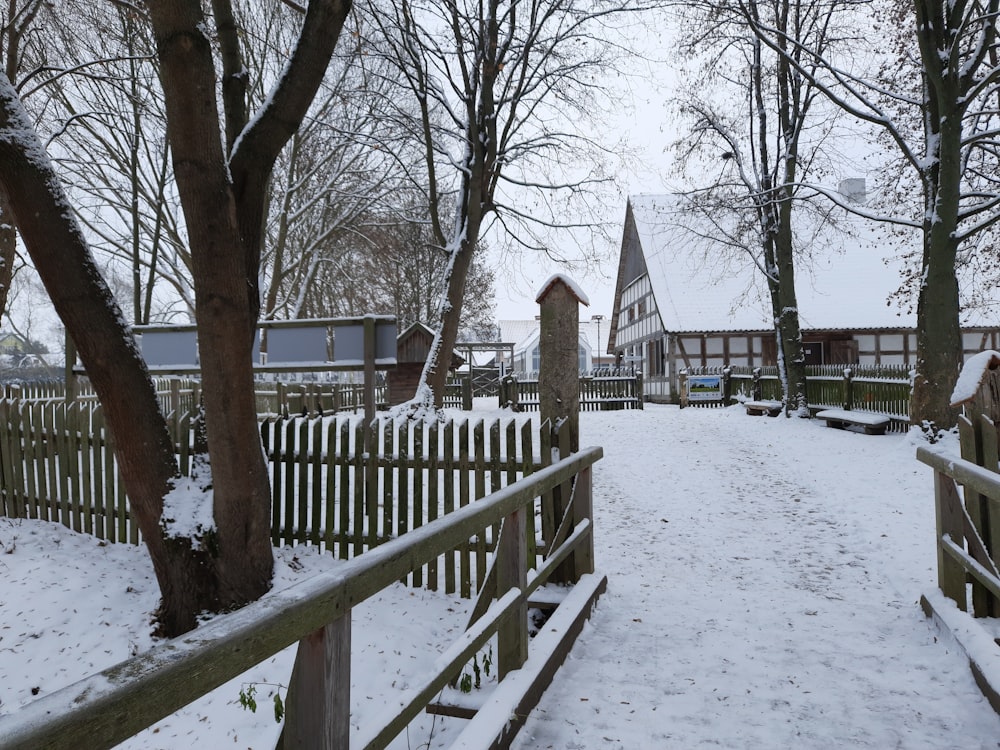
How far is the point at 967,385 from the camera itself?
388 cm

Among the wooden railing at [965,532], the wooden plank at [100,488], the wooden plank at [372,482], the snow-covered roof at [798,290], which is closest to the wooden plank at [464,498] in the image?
the wooden plank at [372,482]

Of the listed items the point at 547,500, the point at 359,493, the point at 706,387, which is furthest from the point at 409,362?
the point at 547,500

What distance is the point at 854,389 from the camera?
14.6 m

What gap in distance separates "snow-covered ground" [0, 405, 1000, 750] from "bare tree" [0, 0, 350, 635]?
55 cm

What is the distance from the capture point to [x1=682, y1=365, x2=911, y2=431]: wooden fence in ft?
41.8

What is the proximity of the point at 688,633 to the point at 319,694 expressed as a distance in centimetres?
315

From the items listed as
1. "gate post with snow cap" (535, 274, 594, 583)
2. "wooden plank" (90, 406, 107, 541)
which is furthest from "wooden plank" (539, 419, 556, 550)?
"wooden plank" (90, 406, 107, 541)

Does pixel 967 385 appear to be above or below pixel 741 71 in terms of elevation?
below

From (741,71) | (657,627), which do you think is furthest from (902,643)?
(741,71)

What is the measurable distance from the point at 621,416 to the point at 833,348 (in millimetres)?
14576

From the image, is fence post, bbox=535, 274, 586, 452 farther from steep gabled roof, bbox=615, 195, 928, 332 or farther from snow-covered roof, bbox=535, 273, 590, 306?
steep gabled roof, bbox=615, 195, 928, 332

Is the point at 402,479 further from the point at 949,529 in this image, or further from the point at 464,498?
the point at 949,529

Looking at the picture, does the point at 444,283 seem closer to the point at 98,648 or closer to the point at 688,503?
the point at 688,503

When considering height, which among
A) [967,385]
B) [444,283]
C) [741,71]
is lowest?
[967,385]
